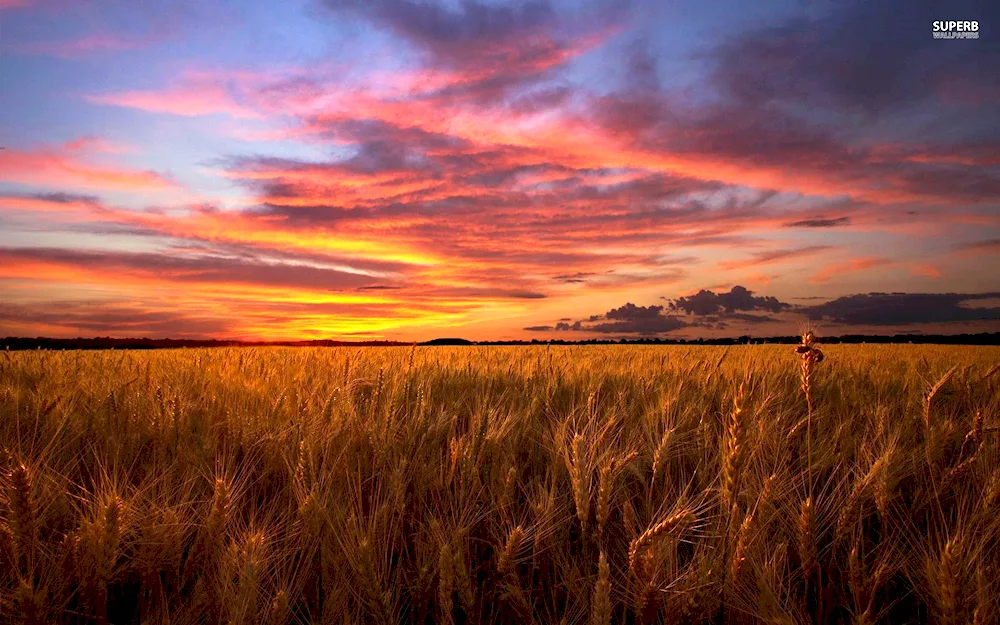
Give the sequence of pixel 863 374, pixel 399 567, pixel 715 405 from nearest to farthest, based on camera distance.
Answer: pixel 399 567 → pixel 715 405 → pixel 863 374

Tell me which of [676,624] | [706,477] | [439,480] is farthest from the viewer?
[706,477]

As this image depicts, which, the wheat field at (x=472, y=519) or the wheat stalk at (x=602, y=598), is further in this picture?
the wheat field at (x=472, y=519)

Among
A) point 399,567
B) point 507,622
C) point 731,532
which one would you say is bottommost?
point 507,622

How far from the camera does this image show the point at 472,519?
1883 millimetres

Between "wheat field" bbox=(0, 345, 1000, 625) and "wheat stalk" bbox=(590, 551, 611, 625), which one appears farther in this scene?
"wheat field" bbox=(0, 345, 1000, 625)

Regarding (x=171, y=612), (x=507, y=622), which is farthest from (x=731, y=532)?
(x=171, y=612)

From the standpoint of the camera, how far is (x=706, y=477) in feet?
7.53

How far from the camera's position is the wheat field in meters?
1.43

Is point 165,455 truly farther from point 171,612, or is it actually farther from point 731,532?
point 731,532

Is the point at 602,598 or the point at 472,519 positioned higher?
the point at 602,598

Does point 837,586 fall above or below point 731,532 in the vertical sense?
below

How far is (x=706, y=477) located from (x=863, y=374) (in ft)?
13.9

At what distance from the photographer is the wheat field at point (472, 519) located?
4.70ft

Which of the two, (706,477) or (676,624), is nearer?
(676,624)
